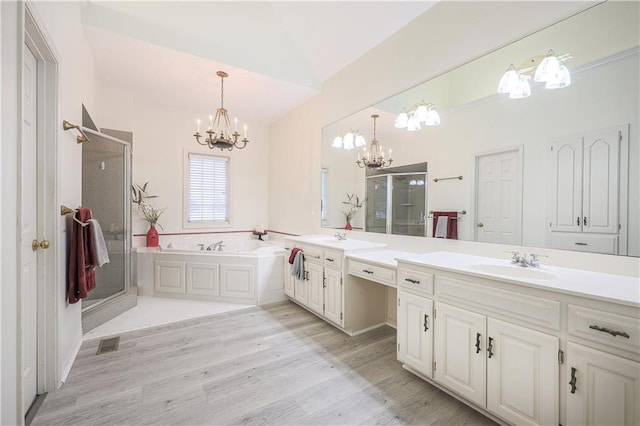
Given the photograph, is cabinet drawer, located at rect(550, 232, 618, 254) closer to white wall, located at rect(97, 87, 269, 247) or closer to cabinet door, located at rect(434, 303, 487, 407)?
cabinet door, located at rect(434, 303, 487, 407)

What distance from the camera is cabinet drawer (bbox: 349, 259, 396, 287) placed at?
2.22 m

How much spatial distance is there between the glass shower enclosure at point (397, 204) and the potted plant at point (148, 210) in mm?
3122

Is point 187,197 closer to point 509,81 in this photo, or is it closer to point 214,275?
point 214,275

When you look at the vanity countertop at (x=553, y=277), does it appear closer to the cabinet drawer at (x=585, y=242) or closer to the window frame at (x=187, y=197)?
the cabinet drawer at (x=585, y=242)

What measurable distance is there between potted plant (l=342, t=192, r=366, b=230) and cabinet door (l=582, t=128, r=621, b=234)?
6.23 feet

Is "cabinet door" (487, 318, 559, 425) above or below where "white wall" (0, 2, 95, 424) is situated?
below

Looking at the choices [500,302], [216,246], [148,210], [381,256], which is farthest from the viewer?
[216,246]

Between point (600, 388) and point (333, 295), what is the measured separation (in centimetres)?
192

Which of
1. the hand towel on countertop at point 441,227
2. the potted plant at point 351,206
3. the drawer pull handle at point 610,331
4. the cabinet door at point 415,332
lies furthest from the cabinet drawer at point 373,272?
the drawer pull handle at point 610,331

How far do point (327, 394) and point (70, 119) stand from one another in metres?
2.82

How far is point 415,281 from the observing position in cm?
195

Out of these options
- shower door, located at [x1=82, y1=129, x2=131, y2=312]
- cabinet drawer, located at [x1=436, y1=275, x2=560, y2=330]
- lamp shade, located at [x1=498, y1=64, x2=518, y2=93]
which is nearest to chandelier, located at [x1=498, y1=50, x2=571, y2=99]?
lamp shade, located at [x1=498, y1=64, x2=518, y2=93]

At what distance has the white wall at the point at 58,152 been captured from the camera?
3.73ft

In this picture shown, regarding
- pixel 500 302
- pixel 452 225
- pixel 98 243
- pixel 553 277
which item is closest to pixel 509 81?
pixel 452 225
